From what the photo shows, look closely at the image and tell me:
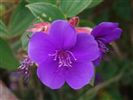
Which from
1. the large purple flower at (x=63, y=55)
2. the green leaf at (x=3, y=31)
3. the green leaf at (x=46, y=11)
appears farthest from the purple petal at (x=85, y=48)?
the green leaf at (x=3, y=31)

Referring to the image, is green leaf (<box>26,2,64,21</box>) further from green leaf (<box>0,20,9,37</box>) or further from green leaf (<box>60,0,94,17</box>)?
green leaf (<box>0,20,9,37</box>)

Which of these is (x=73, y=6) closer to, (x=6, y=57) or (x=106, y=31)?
(x=106, y=31)

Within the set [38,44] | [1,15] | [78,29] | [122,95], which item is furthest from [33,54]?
[122,95]

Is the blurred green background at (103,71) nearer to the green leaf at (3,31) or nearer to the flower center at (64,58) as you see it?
the green leaf at (3,31)

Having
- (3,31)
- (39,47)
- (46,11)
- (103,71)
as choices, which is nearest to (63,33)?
(39,47)

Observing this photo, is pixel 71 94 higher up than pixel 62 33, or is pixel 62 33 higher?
pixel 62 33

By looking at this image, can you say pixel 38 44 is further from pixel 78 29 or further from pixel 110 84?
pixel 110 84

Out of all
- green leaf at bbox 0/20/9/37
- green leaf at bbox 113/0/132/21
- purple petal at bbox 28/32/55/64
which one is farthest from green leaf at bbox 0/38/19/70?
green leaf at bbox 113/0/132/21
